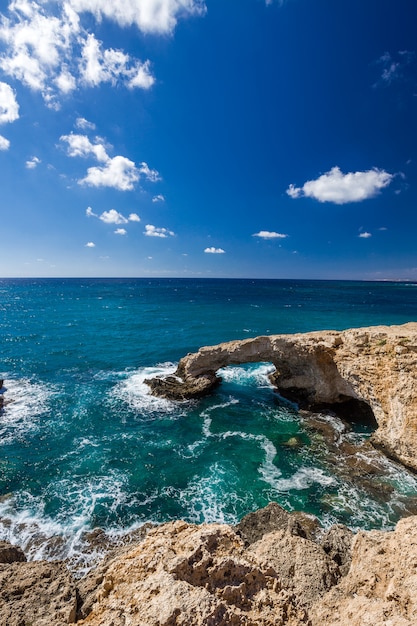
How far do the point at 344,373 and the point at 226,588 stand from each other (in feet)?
57.4

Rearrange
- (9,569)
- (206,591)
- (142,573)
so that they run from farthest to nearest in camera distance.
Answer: (9,569) → (142,573) → (206,591)

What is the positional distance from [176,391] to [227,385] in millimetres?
5382

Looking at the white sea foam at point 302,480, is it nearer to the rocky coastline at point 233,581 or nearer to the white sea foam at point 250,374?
the rocky coastline at point 233,581

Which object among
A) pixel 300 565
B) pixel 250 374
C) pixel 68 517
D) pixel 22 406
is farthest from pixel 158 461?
pixel 250 374

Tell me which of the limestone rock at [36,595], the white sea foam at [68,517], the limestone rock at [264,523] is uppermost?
the limestone rock at [36,595]

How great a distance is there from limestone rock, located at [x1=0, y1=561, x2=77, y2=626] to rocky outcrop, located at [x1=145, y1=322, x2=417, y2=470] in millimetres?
15947

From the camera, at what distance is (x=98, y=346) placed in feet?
132

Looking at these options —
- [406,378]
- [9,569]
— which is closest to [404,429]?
[406,378]

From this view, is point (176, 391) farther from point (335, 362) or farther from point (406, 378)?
point (406, 378)

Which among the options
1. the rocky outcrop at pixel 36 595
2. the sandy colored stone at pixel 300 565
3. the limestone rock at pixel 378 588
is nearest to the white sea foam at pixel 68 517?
the rocky outcrop at pixel 36 595

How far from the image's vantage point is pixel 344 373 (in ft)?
63.5

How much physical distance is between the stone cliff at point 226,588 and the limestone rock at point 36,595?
0.04 m

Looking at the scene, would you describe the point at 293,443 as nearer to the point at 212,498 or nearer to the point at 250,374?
the point at 212,498

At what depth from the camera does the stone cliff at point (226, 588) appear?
390 centimetres
